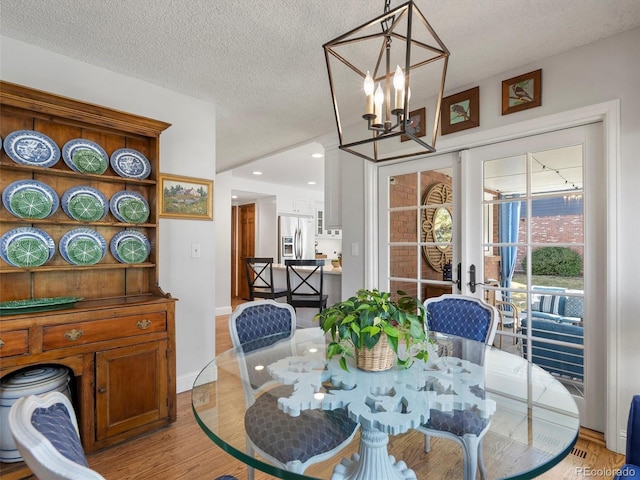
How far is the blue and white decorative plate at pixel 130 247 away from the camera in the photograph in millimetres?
2447

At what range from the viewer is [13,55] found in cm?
220

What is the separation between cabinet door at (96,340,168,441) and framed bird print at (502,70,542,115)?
2.93 m

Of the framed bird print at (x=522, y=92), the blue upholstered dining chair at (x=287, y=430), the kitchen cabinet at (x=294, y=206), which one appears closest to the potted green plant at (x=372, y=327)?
the blue upholstered dining chair at (x=287, y=430)

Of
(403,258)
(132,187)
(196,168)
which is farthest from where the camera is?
(403,258)

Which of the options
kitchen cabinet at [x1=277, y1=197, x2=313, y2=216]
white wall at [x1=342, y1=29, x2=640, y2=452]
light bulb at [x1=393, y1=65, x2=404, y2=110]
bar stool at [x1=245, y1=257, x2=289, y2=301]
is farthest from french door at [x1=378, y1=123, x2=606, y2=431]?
kitchen cabinet at [x1=277, y1=197, x2=313, y2=216]

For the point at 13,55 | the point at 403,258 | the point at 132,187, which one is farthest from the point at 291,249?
the point at 13,55

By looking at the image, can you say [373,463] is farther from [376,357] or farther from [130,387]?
[130,387]

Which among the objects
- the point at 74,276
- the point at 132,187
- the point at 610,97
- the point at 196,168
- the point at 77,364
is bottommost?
the point at 77,364

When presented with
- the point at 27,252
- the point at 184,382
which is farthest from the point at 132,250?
the point at 184,382

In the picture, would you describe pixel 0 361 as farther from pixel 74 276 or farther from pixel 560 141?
pixel 560 141

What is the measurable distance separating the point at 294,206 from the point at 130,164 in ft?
17.9

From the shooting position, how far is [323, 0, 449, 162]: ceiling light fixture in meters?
1.29

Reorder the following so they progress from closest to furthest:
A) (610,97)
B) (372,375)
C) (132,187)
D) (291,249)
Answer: (372,375)
(610,97)
(132,187)
(291,249)

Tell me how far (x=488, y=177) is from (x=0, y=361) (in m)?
3.25
